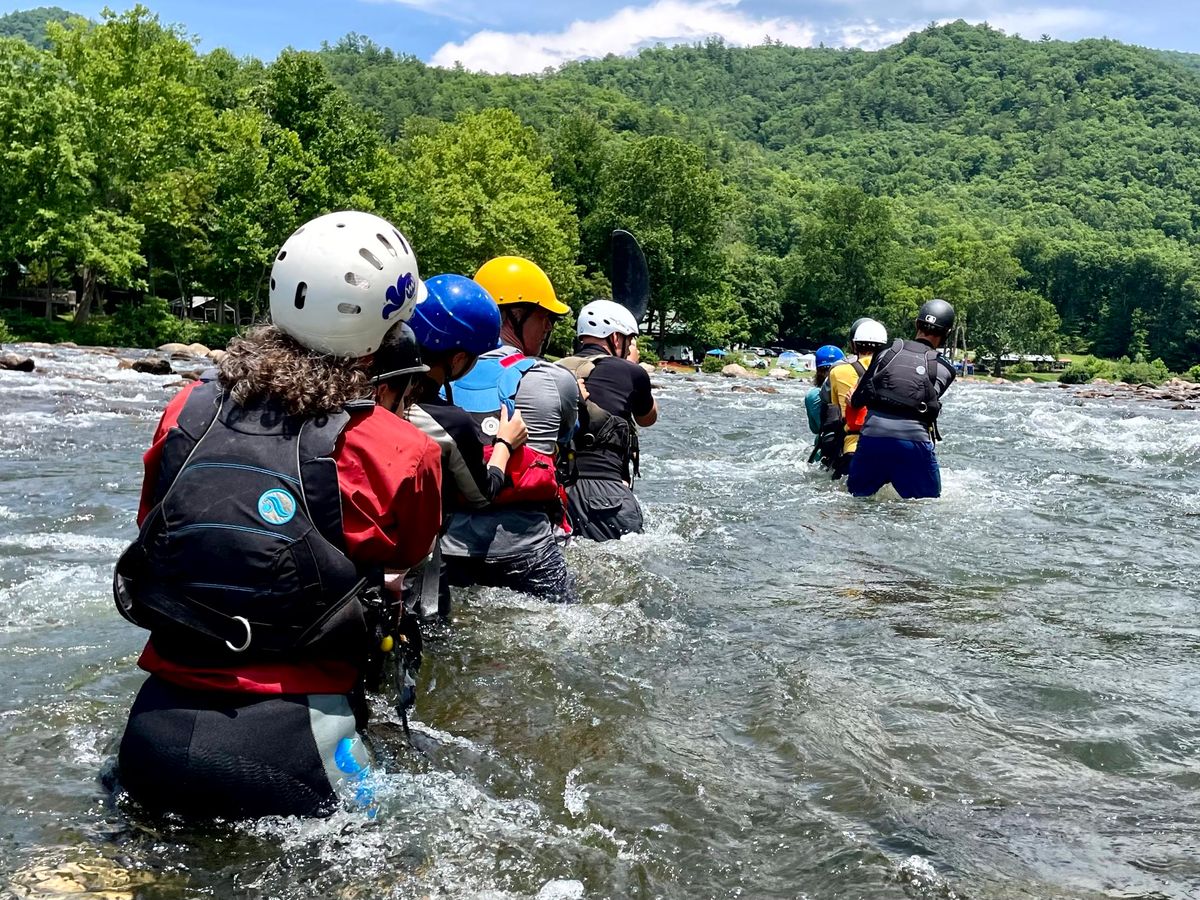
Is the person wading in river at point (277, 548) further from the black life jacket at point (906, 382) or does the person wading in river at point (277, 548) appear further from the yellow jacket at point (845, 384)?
the yellow jacket at point (845, 384)

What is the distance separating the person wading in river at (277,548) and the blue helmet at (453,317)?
1428mm

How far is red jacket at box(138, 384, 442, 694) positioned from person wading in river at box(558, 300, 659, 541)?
4.62 meters

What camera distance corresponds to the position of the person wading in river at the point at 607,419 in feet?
26.2

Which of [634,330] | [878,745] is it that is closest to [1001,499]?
[634,330]

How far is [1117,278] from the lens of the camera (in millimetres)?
131125

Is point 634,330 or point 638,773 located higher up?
point 634,330

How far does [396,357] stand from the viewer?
11.9 ft

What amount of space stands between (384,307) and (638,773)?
7.52 feet

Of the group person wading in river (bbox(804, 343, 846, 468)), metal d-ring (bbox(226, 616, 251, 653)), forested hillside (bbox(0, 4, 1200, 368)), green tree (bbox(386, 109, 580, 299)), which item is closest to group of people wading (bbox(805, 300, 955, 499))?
person wading in river (bbox(804, 343, 846, 468))

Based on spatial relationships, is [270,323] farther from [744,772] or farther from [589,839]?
[744,772]

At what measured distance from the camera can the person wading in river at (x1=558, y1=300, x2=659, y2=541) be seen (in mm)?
7977

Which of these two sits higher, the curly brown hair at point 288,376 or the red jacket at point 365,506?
the curly brown hair at point 288,376

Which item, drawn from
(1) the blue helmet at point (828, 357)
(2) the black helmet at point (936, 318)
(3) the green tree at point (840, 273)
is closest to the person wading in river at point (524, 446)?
(2) the black helmet at point (936, 318)

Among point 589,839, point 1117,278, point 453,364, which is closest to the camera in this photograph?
point 589,839
